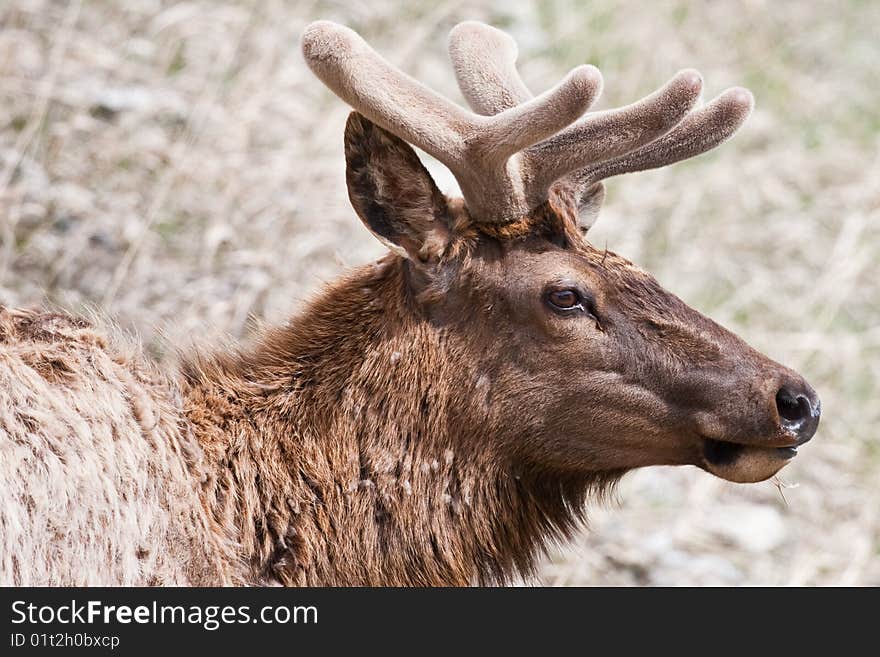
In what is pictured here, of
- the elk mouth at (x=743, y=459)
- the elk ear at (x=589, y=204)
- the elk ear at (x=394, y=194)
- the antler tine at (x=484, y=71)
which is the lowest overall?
the elk mouth at (x=743, y=459)

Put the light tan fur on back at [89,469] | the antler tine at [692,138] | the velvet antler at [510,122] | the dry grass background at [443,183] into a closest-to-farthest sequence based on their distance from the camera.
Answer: the light tan fur on back at [89,469] < the velvet antler at [510,122] < the antler tine at [692,138] < the dry grass background at [443,183]

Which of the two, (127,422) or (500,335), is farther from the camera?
(500,335)

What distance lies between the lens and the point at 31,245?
5609 millimetres

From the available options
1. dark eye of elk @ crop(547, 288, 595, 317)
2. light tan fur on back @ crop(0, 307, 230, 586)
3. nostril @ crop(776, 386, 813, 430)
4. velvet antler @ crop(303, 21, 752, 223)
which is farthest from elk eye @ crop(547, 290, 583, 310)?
light tan fur on back @ crop(0, 307, 230, 586)

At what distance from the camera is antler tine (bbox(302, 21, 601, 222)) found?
138 inches

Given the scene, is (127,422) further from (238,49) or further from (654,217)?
(654,217)

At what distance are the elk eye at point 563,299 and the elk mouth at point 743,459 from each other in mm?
514

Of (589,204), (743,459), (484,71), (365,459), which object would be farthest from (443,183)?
(743,459)

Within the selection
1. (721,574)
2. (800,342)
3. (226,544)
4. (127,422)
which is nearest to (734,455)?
(226,544)

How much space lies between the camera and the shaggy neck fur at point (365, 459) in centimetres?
357

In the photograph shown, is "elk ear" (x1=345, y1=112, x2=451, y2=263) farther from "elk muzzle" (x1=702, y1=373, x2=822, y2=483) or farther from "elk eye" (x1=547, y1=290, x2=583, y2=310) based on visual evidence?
"elk muzzle" (x1=702, y1=373, x2=822, y2=483)

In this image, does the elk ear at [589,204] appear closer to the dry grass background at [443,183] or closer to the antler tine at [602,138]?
the antler tine at [602,138]

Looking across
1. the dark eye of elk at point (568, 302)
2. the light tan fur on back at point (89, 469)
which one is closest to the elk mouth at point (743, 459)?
the dark eye of elk at point (568, 302)

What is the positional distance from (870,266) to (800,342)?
115cm
